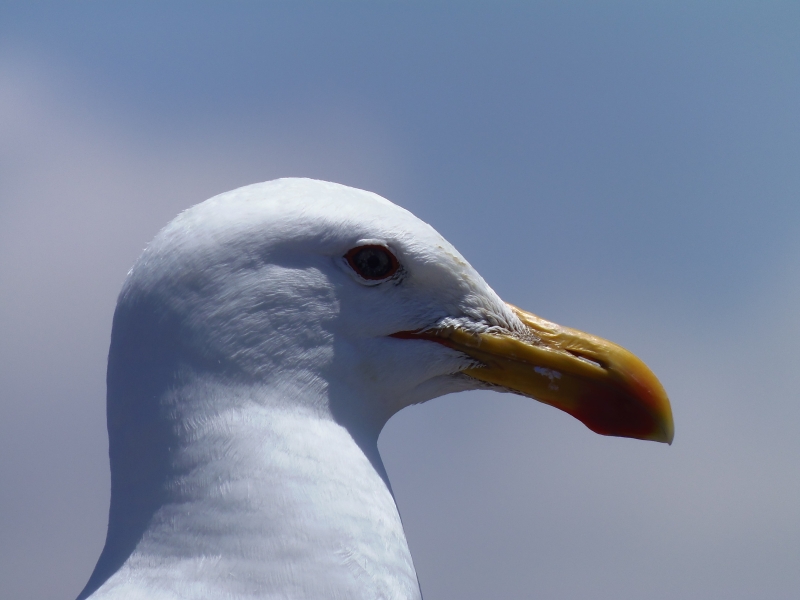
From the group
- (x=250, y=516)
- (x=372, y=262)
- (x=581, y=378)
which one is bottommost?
(x=250, y=516)

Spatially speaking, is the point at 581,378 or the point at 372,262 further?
the point at 581,378

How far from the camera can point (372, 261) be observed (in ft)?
10.5

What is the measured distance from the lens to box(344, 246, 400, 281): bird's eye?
10.3 feet

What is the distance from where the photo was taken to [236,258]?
114 inches

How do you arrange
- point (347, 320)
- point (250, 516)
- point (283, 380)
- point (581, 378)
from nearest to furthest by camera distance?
point (250, 516), point (283, 380), point (347, 320), point (581, 378)

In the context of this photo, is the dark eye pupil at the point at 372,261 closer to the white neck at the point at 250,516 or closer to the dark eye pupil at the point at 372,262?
the dark eye pupil at the point at 372,262

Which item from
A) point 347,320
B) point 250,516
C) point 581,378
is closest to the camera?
point 250,516

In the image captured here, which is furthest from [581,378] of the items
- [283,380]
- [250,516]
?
[250,516]

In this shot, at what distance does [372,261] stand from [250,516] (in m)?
1.11

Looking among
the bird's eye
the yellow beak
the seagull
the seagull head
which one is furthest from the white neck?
the yellow beak

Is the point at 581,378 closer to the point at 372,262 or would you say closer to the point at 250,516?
the point at 372,262

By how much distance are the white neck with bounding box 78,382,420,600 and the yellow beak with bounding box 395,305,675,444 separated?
83cm

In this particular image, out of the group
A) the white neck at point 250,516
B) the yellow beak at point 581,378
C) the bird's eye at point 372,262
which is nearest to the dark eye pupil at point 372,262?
the bird's eye at point 372,262

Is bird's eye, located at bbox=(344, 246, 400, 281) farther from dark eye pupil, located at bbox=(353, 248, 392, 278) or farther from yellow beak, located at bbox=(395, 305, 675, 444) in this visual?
yellow beak, located at bbox=(395, 305, 675, 444)
